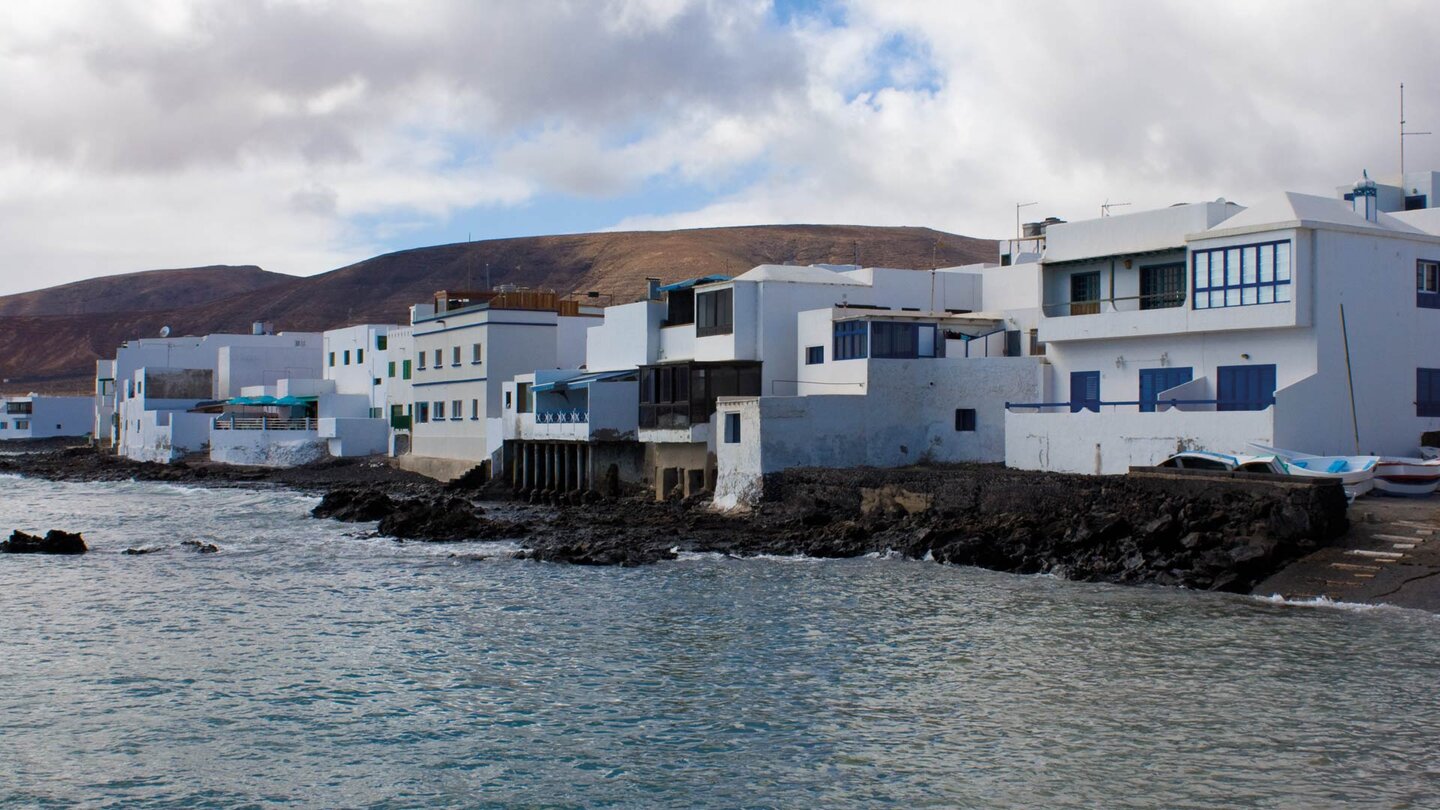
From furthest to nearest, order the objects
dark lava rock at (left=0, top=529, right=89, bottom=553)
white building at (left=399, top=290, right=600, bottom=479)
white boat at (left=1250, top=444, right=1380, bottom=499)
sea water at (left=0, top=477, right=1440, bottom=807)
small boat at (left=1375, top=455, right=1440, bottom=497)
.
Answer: white building at (left=399, top=290, right=600, bottom=479) < dark lava rock at (left=0, top=529, right=89, bottom=553) < small boat at (left=1375, top=455, right=1440, bottom=497) < white boat at (left=1250, top=444, right=1380, bottom=499) < sea water at (left=0, top=477, right=1440, bottom=807)

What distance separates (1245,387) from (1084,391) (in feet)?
16.6

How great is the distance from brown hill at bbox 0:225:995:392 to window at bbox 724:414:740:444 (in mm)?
118055

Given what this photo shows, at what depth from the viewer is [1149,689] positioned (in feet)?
56.8

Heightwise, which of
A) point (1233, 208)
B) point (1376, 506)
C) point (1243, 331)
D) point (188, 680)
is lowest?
point (188, 680)

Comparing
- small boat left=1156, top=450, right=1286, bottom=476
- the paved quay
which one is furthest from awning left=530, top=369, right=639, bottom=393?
the paved quay

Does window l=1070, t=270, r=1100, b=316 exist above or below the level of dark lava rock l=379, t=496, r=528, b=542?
above

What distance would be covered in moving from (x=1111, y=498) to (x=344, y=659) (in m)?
16.8

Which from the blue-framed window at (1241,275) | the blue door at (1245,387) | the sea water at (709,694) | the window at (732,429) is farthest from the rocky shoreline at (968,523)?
the blue-framed window at (1241,275)

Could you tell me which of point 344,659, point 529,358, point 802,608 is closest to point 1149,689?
point 802,608

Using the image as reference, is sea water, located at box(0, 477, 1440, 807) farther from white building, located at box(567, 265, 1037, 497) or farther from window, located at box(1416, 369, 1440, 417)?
white building, located at box(567, 265, 1037, 497)

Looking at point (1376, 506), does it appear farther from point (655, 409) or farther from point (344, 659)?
point (655, 409)

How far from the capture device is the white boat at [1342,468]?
2744 cm

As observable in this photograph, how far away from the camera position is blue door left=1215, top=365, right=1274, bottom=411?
102 feet

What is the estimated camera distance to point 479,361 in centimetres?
5688
